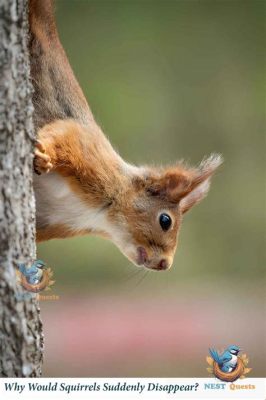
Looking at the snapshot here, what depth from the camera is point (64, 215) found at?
117 inches

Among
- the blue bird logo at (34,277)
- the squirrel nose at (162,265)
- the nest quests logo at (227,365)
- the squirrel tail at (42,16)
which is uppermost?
the squirrel tail at (42,16)

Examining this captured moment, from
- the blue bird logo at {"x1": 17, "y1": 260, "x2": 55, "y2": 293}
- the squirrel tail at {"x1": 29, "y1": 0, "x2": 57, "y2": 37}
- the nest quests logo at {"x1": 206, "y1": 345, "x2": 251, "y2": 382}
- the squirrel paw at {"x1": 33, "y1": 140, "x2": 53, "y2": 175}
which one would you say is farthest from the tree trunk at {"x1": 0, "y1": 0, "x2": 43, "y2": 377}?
the nest quests logo at {"x1": 206, "y1": 345, "x2": 251, "y2": 382}

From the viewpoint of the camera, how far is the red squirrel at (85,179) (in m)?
2.79

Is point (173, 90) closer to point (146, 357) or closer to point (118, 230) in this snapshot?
point (146, 357)

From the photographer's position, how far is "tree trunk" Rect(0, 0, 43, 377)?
226cm

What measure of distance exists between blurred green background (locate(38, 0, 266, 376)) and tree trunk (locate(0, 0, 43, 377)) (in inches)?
95.2

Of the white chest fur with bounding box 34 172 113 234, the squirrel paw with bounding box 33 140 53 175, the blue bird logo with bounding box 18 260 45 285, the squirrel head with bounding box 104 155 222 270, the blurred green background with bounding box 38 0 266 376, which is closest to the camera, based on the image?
the blue bird logo with bounding box 18 260 45 285

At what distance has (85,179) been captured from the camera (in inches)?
115

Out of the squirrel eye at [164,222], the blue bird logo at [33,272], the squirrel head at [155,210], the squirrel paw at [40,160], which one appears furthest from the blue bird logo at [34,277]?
the squirrel eye at [164,222]

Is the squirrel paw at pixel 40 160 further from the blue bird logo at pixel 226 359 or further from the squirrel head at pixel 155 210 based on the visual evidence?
the blue bird logo at pixel 226 359
